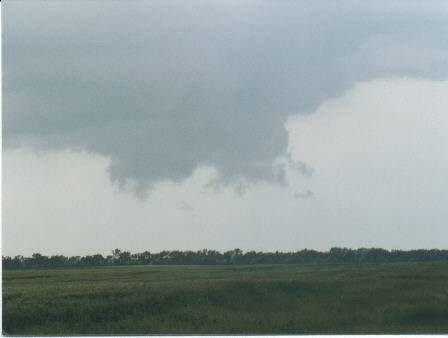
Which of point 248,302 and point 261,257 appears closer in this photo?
point 248,302

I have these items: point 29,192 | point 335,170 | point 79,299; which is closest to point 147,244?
point 79,299

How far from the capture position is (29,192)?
23.6 feet

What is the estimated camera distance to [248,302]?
698cm

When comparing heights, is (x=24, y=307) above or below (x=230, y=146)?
below

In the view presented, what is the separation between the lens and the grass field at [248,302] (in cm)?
662

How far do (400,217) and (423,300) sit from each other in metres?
0.89

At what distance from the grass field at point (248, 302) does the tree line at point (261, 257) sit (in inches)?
3.1

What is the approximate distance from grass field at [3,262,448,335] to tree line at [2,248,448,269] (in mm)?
78

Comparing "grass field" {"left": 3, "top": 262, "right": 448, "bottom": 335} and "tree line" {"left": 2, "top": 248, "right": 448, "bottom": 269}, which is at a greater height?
"tree line" {"left": 2, "top": 248, "right": 448, "bottom": 269}

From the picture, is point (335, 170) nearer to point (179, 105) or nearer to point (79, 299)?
point (179, 105)

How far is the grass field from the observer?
662cm

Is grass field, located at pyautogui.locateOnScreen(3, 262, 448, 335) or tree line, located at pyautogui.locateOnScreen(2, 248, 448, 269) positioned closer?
grass field, located at pyautogui.locateOnScreen(3, 262, 448, 335)

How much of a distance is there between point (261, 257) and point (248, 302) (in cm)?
50

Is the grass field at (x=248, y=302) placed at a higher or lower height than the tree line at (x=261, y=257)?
lower
